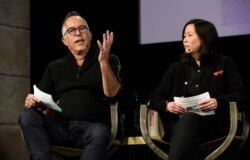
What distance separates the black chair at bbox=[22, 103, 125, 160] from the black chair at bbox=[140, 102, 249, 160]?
16 cm

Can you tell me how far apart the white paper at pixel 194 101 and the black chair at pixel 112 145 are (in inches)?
15.7

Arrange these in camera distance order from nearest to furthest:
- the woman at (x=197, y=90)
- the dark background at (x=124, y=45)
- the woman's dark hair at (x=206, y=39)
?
the woman at (x=197, y=90) < the woman's dark hair at (x=206, y=39) < the dark background at (x=124, y=45)

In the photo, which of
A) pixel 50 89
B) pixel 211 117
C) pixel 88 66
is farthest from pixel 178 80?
pixel 50 89

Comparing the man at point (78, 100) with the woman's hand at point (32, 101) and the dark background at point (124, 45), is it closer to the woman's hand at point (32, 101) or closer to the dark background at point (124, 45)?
the woman's hand at point (32, 101)

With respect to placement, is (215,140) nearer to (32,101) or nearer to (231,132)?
(231,132)

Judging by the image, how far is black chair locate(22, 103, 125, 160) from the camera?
3215mm

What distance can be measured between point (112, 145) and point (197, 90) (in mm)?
633

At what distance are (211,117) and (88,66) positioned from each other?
864 millimetres

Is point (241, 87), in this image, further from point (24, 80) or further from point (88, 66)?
point (24, 80)

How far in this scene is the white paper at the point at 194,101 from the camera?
3.07 meters

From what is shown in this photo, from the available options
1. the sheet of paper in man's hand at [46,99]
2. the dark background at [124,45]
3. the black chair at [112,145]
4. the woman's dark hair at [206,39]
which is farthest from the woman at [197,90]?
the dark background at [124,45]

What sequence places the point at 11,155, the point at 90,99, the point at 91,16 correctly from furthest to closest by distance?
the point at 91,16
the point at 11,155
the point at 90,99

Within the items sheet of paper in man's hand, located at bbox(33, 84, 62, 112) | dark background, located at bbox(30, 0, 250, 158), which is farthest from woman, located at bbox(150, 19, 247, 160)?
dark background, located at bbox(30, 0, 250, 158)

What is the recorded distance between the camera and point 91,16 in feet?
15.4
